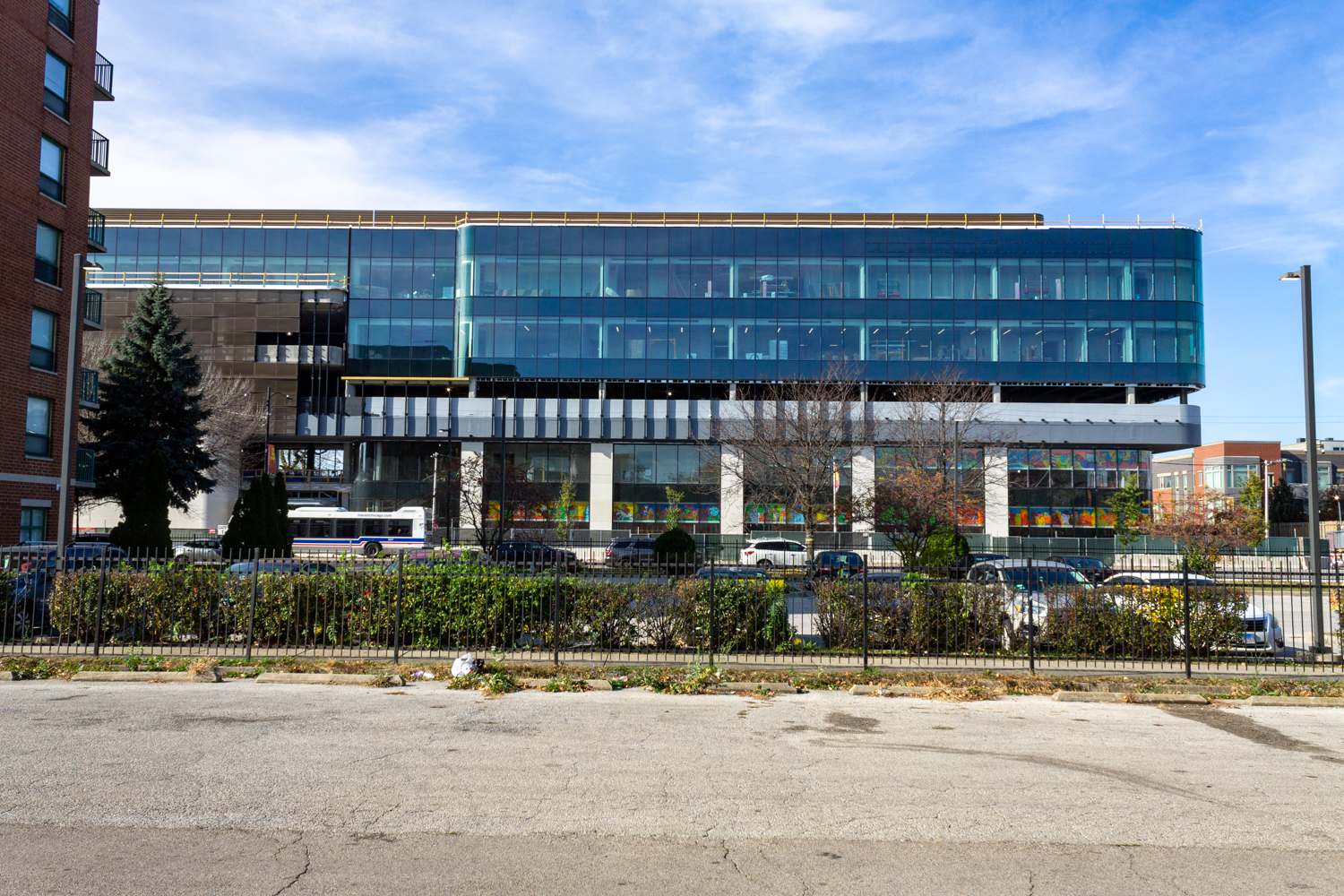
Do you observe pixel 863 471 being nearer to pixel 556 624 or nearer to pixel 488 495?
pixel 488 495

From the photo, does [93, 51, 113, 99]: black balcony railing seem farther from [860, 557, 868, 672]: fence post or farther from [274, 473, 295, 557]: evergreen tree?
[860, 557, 868, 672]: fence post

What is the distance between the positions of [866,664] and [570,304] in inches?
1854

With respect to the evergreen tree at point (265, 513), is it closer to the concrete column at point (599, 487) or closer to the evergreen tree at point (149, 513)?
the evergreen tree at point (149, 513)

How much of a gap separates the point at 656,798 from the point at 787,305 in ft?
171

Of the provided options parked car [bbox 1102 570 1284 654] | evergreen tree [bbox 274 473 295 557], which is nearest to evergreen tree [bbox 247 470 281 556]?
evergreen tree [bbox 274 473 295 557]

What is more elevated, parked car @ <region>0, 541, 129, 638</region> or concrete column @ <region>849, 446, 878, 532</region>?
concrete column @ <region>849, 446, 878, 532</region>

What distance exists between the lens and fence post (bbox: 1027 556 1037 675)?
14.2 metres

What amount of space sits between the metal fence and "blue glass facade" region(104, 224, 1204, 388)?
41489mm

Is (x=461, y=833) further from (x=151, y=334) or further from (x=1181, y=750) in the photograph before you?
(x=151, y=334)

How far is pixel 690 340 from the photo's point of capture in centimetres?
5838

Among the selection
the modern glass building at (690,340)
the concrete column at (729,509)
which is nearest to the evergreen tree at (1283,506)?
the modern glass building at (690,340)

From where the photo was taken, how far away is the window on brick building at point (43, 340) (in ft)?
106

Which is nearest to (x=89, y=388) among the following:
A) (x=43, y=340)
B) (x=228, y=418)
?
(x=43, y=340)

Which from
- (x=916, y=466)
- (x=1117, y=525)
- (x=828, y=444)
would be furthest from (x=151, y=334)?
(x=1117, y=525)
